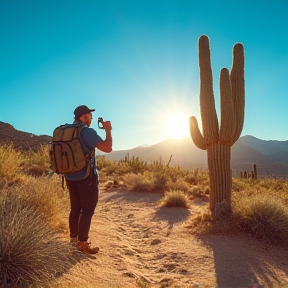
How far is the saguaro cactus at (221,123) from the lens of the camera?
7.40 metres

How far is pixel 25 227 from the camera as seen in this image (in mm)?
3840

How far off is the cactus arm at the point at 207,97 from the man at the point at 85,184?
3.48 m

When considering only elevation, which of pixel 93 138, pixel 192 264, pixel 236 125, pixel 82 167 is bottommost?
pixel 192 264

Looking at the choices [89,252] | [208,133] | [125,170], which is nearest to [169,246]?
[89,252]

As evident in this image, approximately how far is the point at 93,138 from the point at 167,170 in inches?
445

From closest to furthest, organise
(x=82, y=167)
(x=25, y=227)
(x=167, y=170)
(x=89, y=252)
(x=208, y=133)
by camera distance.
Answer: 1. (x=25, y=227)
2. (x=82, y=167)
3. (x=89, y=252)
4. (x=208, y=133)
5. (x=167, y=170)

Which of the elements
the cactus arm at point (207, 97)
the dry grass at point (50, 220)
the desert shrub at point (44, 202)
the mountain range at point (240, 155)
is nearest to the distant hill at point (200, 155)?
the mountain range at point (240, 155)

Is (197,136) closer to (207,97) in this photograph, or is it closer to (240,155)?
(207,97)

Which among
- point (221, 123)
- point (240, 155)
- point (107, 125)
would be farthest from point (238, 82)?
point (240, 155)

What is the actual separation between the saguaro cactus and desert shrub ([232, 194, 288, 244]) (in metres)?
0.46

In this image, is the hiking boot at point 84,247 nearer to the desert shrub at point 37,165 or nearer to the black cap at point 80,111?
the black cap at point 80,111

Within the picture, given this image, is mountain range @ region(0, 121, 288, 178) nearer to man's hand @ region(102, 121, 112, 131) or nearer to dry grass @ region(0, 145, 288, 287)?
dry grass @ region(0, 145, 288, 287)

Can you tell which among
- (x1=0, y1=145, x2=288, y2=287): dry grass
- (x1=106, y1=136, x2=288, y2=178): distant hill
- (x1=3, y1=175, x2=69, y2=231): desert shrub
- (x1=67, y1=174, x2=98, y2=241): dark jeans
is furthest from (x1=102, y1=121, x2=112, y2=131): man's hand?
(x1=106, y1=136, x2=288, y2=178): distant hill

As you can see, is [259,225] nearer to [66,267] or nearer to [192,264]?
[192,264]
